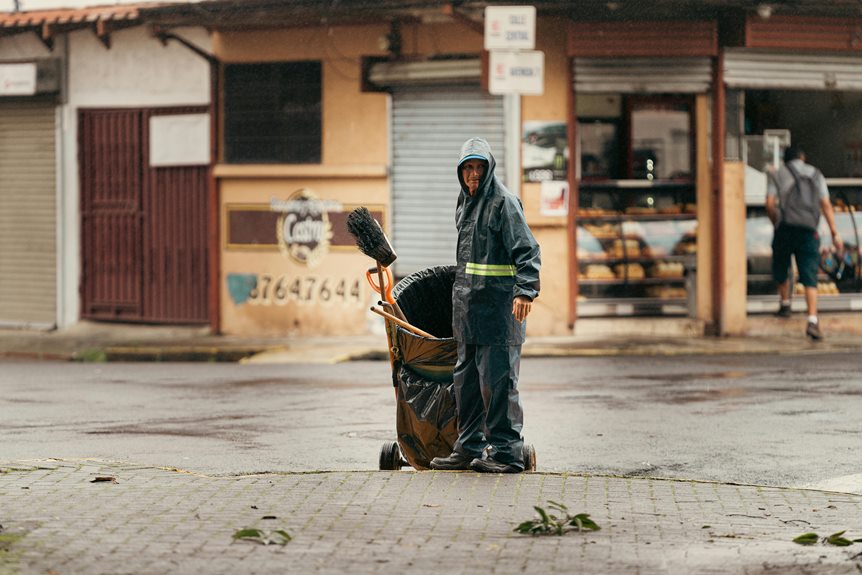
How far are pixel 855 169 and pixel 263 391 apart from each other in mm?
9060

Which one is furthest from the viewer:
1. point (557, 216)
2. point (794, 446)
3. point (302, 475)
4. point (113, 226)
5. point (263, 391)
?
point (113, 226)

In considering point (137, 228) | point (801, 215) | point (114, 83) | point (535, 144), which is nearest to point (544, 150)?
point (535, 144)

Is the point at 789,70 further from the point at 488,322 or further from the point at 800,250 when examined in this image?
the point at 488,322

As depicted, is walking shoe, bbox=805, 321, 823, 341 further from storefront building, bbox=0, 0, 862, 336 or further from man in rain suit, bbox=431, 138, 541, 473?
man in rain suit, bbox=431, 138, 541, 473

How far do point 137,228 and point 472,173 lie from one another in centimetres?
1247

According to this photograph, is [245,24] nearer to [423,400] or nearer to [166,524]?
[423,400]

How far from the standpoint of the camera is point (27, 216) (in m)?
21.1

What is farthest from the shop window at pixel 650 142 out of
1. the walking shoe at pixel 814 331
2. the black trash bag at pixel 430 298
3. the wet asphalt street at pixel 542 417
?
the black trash bag at pixel 430 298

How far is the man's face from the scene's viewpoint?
27.3 feet

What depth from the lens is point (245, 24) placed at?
1872 centimetres

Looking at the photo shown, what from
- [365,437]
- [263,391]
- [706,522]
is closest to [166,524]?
[706,522]

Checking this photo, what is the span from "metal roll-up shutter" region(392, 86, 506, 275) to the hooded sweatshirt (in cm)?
984

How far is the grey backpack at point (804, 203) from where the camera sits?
17156 mm

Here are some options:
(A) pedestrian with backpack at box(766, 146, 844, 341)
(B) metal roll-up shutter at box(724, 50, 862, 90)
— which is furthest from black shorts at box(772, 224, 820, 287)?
(B) metal roll-up shutter at box(724, 50, 862, 90)
